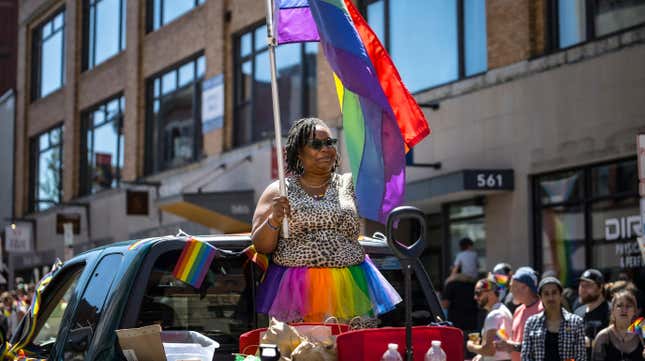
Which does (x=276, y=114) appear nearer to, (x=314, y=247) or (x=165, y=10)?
(x=314, y=247)

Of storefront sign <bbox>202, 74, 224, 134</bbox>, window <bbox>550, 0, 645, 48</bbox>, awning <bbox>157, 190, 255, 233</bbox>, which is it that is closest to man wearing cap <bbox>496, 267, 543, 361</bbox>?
window <bbox>550, 0, 645, 48</bbox>

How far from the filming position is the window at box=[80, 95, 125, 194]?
31.4 metres

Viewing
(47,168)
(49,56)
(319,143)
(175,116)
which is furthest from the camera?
(49,56)

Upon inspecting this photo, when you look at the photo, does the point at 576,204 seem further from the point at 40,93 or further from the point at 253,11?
the point at 40,93

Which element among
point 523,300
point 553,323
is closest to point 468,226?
point 523,300

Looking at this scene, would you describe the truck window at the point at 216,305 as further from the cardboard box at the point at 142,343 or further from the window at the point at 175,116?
the window at the point at 175,116

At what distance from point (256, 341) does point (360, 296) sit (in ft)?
1.92

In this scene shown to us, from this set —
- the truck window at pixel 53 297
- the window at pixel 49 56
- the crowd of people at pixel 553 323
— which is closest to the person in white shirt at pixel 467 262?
the crowd of people at pixel 553 323

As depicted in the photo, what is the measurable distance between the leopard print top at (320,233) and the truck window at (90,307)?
97cm

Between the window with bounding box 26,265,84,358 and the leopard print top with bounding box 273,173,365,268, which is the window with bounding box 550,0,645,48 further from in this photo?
the leopard print top with bounding box 273,173,365,268

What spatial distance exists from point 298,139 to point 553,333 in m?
3.86

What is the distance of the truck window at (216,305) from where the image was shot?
5.60 m

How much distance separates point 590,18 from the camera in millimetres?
15836

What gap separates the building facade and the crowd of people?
11.9ft
